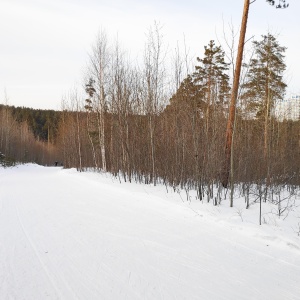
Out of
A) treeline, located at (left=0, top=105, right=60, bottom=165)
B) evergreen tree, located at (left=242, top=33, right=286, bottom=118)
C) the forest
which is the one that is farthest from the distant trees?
treeline, located at (left=0, top=105, right=60, bottom=165)

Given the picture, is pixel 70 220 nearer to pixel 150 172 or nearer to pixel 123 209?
pixel 123 209

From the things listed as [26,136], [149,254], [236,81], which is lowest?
[149,254]

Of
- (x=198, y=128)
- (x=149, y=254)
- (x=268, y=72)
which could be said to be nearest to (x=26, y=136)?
(x=268, y=72)

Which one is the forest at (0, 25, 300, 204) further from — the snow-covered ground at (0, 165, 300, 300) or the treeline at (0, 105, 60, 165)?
the treeline at (0, 105, 60, 165)

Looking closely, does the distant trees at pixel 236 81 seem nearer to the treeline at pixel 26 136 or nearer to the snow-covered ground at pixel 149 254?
the snow-covered ground at pixel 149 254

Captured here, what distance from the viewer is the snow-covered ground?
132 inches

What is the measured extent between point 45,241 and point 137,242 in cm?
178

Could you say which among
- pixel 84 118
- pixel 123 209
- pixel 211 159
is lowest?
pixel 123 209

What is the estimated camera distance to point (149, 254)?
179 inches

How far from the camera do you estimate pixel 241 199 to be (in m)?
8.01

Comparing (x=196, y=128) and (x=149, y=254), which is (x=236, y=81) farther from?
(x=149, y=254)

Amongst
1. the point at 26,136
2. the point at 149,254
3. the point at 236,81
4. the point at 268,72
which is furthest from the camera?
the point at 26,136

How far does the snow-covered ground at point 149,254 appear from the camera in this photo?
3344 millimetres

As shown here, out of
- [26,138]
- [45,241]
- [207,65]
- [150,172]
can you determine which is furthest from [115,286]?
[26,138]
